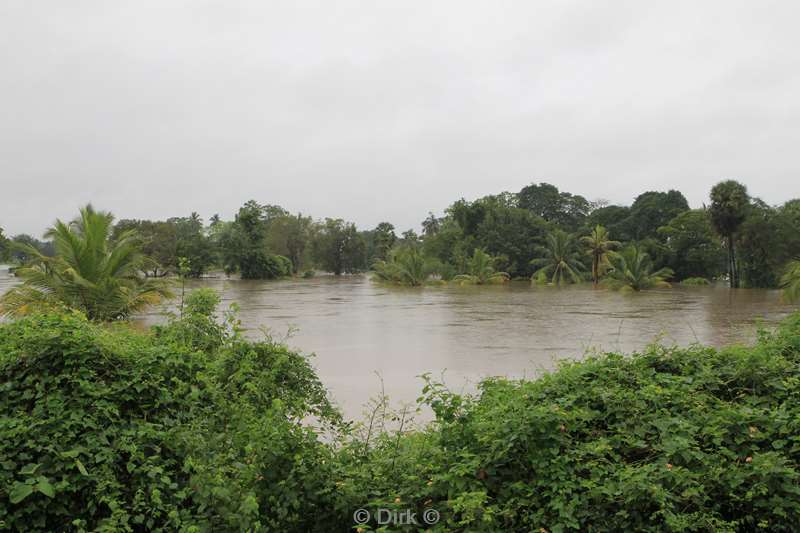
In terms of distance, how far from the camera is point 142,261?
13.2 meters

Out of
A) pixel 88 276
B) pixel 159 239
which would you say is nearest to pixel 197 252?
pixel 159 239

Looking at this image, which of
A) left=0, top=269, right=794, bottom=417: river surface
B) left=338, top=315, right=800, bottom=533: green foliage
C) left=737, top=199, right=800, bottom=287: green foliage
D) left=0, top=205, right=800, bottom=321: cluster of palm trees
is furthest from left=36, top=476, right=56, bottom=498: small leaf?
left=737, top=199, right=800, bottom=287: green foliage

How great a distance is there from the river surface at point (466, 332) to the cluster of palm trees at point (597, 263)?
850cm

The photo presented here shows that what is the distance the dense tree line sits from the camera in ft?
104

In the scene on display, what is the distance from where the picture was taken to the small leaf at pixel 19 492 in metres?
2.24

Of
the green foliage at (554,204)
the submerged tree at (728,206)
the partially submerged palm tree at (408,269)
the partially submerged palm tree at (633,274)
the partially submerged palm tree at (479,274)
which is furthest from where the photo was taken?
the green foliage at (554,204)

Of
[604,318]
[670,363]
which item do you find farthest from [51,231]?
[604,318]

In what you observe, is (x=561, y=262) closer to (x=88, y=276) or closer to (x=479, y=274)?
(x=479, y=274)

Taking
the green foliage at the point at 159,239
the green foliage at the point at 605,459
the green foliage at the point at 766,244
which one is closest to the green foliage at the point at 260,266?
the green foliage at the point at 159,239

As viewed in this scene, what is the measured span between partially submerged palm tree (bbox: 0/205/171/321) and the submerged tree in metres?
27.9

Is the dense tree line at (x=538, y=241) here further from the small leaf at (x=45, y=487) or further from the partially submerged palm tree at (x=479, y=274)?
the small leaf at (x=45, y=487)

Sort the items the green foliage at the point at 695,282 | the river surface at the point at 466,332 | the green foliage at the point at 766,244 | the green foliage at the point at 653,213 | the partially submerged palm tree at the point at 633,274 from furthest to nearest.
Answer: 1. the green foliage at the point at 653,213
2. the green foliage at the point at 695,282
3. the partially submerged palm tree at the point at 633,274
4. the green foliage at the point at 766,244
5. the river surface at the point at 466,332

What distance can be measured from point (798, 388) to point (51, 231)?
39.9 ft

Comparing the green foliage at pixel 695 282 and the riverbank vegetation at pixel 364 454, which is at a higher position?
the riverbank vegetation at pixel 364 454
